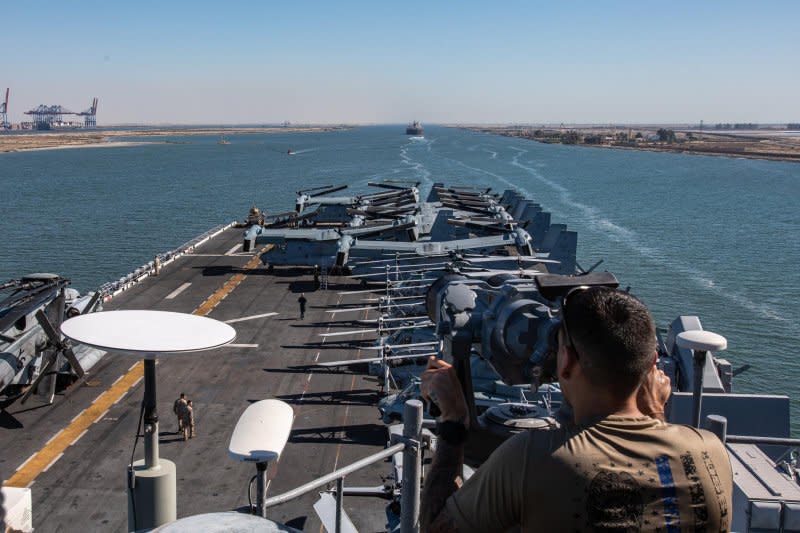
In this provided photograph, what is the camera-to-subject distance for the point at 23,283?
25.8m

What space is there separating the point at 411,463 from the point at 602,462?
6.48ft

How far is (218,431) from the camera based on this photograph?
2225 centimetres

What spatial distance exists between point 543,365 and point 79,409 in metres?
21.5

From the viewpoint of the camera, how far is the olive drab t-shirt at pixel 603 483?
287cm

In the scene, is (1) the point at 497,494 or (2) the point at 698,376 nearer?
(1) the point at 497,494

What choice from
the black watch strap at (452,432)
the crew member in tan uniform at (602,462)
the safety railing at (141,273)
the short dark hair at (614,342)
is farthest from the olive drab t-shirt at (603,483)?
the safety railing at (141,273)

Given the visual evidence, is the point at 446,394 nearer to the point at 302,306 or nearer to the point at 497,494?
the point at 497,494

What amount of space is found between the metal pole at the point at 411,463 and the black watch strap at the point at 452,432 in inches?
29.5

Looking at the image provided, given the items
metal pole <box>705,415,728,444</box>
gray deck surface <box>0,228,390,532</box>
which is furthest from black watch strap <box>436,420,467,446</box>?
gray deck surface <box>0,228,390,532</box>

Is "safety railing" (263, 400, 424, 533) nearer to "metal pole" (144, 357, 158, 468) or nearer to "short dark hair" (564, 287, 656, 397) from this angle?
"short dark hair" (564, 287, 656, 397)

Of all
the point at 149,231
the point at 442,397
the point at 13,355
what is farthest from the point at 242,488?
the point at 149,231

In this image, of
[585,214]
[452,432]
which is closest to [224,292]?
[452,432]

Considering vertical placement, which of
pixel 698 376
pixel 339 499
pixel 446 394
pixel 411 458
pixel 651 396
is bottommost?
pixel 339 499

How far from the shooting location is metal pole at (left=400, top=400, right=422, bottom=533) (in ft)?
15.1
